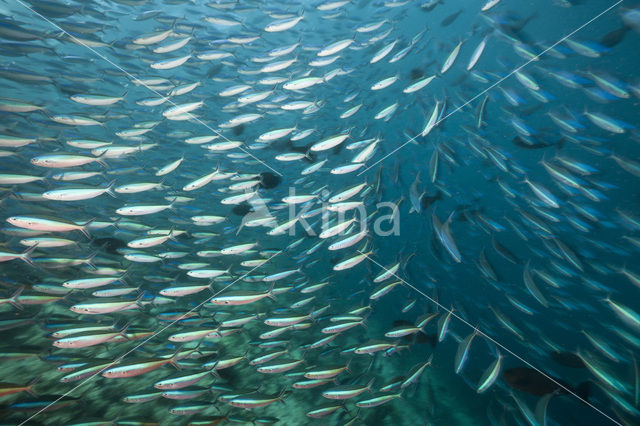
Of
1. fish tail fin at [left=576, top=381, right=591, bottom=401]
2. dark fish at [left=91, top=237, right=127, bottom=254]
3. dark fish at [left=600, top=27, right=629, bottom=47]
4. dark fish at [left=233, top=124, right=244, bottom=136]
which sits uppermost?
dark fish at [left=233, top=124, right=244, bottom=136]

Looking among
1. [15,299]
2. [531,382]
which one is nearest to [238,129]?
[15,299]

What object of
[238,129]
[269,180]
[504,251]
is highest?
[238,129]

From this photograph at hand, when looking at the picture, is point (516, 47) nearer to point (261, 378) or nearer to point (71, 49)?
point (261, 378)

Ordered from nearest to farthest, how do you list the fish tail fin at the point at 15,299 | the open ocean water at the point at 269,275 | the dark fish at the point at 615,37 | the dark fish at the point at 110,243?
the fish tail fin at the point at 15,299
the open ocean water at the point at 269,275
the dark fish at the point at 615,37
the dark fish at the point at 110,243

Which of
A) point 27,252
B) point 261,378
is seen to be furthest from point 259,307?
point 27,252

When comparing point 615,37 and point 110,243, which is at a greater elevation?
point 615,37

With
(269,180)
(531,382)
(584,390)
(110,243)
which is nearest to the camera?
(584,390)

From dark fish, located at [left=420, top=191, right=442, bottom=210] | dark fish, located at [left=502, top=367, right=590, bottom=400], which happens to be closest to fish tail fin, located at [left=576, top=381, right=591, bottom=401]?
dark fish, located at [left=502, top=367, right=590, bottom=400]

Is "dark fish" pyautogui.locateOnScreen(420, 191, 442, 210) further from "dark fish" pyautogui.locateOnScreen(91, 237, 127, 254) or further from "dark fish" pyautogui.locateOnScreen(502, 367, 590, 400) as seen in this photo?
"dark fish" pyautogui.locateOnScreen(91, 237, 127, 254)

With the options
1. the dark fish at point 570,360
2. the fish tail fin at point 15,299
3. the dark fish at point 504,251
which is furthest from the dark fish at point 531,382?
the fish tail fin at point 15,299

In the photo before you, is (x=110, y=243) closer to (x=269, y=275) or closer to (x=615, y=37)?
(x=269, y=275)

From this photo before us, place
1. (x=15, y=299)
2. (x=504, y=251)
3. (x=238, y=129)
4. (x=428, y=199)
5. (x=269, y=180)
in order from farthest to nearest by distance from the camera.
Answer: (x=238, y=129), (x=269, y=180), (x=428, y=199), (x=504, y=251), (x=15, y=299)

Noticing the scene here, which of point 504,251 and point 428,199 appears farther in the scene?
point 428,199

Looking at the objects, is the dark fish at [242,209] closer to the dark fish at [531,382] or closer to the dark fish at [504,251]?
the dark fish at [504,251]
